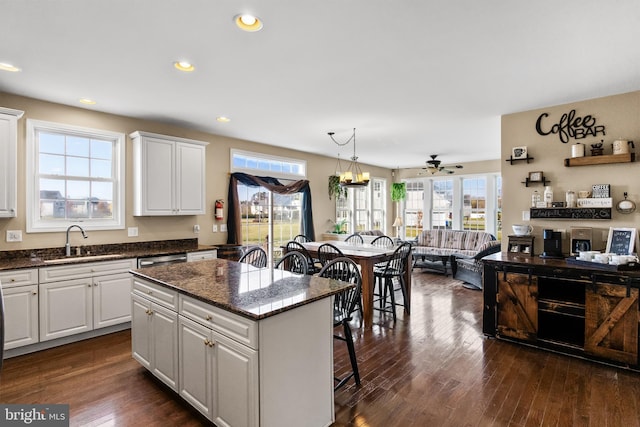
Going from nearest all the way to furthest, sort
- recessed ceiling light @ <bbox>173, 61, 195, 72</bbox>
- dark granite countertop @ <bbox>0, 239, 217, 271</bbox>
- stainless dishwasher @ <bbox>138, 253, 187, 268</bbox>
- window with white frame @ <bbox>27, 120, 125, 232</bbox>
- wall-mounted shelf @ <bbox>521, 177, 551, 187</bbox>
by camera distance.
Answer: recessed ceiling light @ <bbox>173, 61, 195, 72</bbox> < dark granite countertop @ <bbox>0, 239, 217, 271</bbox> < window with white frame @ <bbox>27, 120, 125, 232</bbox> < wall-mounted shelf @ <bbox>521, 177, 551, 187</bbox> < stainless dishwasher @ <bbox>138, 253, 187, 268</bbox>

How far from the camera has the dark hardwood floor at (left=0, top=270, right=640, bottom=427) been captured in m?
2.24

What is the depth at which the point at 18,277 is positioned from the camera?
3.16m

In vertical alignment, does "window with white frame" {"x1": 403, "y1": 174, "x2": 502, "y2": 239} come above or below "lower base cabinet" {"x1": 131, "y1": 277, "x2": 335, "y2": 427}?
above

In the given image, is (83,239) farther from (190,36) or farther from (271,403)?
(271,403)

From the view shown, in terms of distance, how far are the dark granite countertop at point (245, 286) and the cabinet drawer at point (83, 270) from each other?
1.21 meters

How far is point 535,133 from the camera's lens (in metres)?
3.97

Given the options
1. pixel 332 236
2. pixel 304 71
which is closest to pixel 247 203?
pixel 332 236

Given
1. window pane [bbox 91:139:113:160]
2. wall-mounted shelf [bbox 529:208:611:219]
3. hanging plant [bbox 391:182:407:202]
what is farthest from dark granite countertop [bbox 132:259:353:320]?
hanging plant [bbox 391:182:407:202]

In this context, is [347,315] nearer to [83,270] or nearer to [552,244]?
[552,244]

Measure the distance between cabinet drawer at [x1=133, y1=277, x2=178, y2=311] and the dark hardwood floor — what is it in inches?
28.3

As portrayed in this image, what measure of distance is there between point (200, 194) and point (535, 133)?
14.7 ft

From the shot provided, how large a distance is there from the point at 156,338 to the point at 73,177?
2695mm

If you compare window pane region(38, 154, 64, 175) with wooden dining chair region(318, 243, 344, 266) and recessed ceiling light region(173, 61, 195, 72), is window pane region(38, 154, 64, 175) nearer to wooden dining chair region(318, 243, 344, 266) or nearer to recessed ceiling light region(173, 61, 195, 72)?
recessed ceiling light region(173, 61, 195, 72)

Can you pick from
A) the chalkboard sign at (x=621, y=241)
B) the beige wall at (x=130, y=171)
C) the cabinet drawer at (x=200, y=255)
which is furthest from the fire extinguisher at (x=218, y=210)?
the chalkboard sign at (x=621, y=241)
